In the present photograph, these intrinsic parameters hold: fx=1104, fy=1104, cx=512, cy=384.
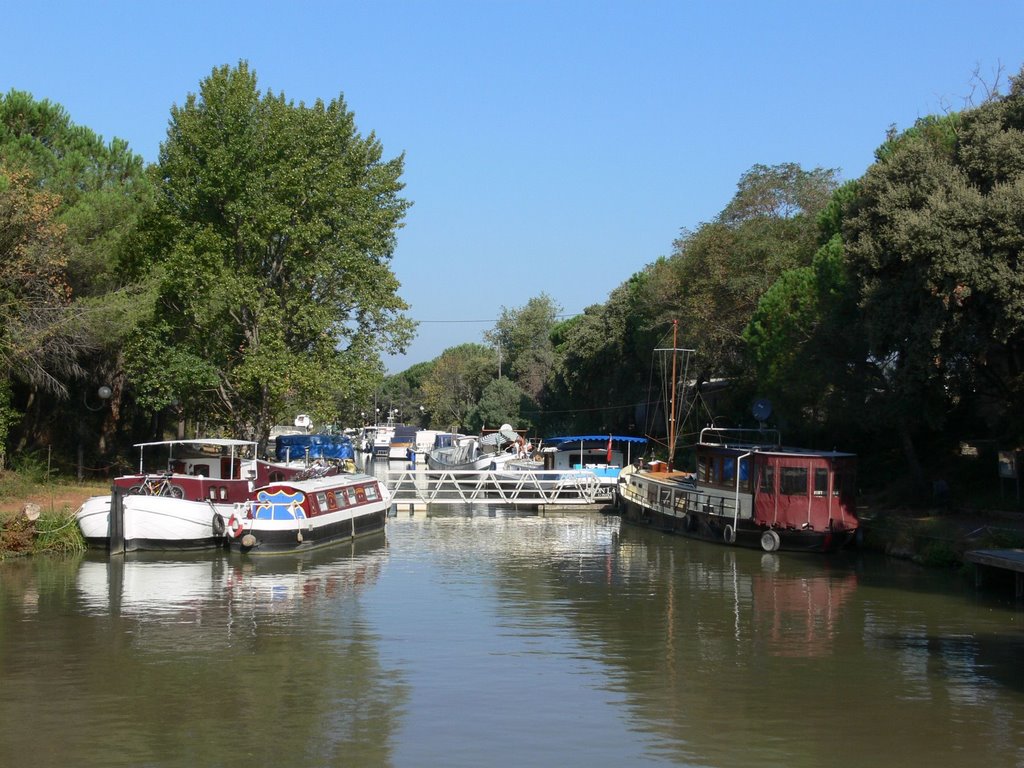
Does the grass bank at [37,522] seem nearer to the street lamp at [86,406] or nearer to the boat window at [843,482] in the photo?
the street lamp at [86,406]

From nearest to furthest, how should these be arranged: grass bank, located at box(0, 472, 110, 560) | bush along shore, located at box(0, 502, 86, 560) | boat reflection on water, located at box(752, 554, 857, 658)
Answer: boat reflection on water, located at box(752, 554, 857, 658) < bush along shore, located at box(0, 502, 86, 560) < grass bank, located at box(0, 472, 110, 560)

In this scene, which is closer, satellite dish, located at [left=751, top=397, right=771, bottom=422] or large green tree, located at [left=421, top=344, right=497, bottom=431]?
satellite dish, located at [left=751, top=397, right=771, bottom=422]

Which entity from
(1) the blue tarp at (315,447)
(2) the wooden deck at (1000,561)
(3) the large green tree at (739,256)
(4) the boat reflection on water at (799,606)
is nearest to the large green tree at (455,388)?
(1) the blue tarp at (315,447)

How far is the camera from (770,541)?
111ft

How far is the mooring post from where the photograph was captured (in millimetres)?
30906

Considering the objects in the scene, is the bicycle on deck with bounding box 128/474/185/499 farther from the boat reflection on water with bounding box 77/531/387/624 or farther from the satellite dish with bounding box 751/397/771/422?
the satellite dish with bounding box 751/397/771/422

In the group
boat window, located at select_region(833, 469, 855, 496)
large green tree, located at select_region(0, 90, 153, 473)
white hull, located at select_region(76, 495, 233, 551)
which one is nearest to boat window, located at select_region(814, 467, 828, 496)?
boat window, located at select_region(833, 469, 855, 496)

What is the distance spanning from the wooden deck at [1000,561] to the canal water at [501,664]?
0.72 meters

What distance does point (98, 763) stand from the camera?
13484 millimetres

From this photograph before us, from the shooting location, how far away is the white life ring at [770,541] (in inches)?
1323

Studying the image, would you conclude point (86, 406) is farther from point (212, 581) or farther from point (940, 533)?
point (940, 533)

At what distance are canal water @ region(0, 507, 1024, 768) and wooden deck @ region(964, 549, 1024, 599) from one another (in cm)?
72

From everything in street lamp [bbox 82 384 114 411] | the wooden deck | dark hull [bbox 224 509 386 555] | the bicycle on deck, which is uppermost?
street lamp [bbox 82 384 114 411]

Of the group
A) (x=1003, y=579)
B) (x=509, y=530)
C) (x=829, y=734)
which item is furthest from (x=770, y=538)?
(x=829, y=734)
